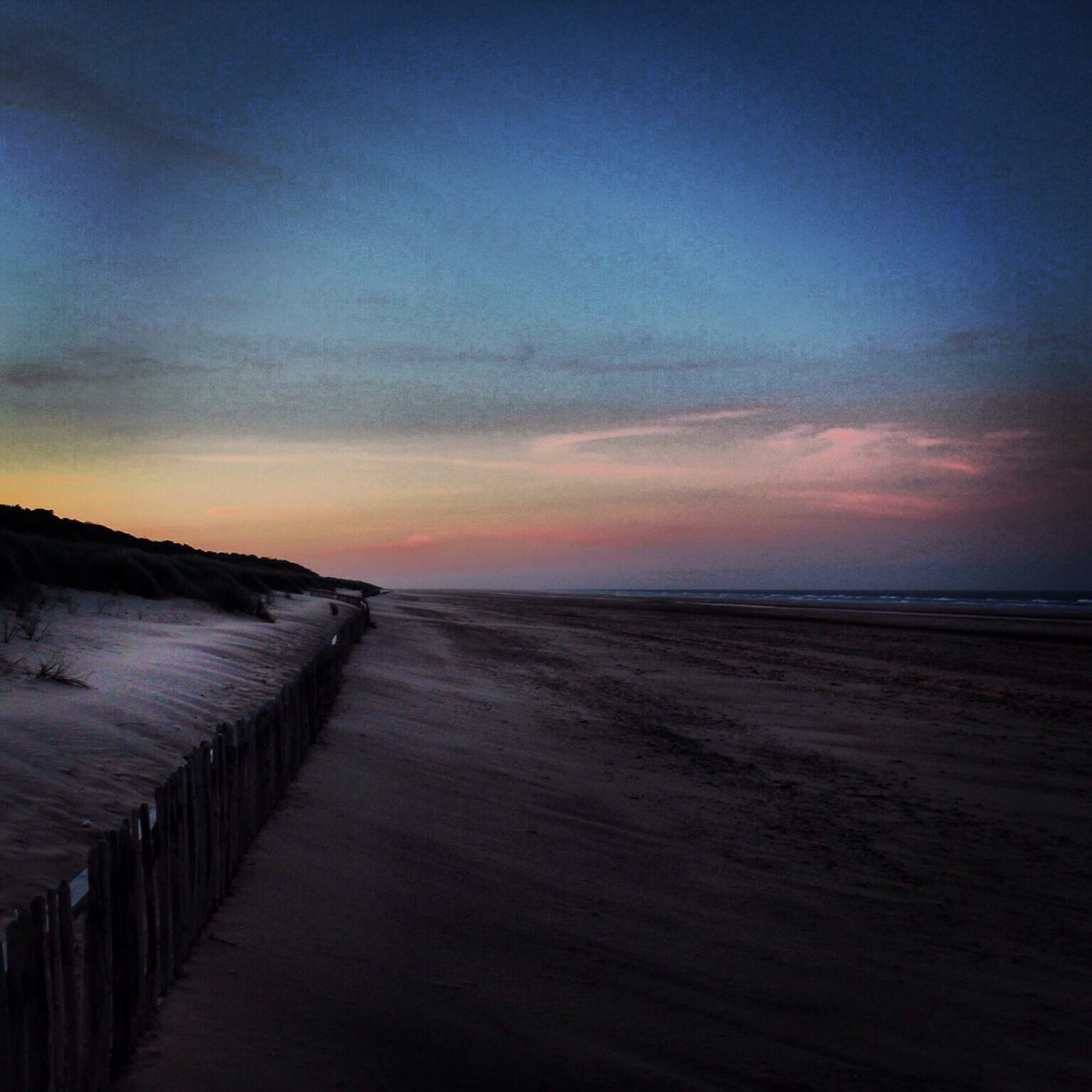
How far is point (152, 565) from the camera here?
1920 cm

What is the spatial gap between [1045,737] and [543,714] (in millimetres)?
5693

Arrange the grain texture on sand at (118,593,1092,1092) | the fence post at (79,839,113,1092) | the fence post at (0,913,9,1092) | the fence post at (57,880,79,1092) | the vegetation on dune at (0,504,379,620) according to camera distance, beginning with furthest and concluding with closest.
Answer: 1. the vegetation on dune at (0,504,379,620)
2. the grain texture on sand at (118,593,1092,1092)
3. the fence post at (79,839,113,1092)
4. the fence post at (57,880,79,1092)
5. the fence post at (0,913,9,1092)

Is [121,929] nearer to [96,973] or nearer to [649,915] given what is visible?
[96,973]

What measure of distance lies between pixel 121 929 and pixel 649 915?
277 cm

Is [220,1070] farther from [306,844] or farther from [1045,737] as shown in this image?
[1045,737]

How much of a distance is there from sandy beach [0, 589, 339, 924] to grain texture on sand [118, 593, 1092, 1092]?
87 centimetres

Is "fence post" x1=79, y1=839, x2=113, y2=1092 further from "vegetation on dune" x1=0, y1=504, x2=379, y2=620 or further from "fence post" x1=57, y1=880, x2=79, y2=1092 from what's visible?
"vegetation on dune" x1=0, y1=504, x2=379, y2=620

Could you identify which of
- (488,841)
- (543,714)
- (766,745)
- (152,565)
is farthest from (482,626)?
(488,841)

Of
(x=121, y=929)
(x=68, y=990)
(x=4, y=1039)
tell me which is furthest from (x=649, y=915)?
(x=4, y=1039)

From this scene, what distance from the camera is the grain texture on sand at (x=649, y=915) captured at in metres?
3.40

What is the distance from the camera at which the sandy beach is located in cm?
450

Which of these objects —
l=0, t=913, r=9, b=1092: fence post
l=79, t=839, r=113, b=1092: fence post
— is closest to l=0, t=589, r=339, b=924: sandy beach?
l=79, t=839, r=113, b=1092: fence post

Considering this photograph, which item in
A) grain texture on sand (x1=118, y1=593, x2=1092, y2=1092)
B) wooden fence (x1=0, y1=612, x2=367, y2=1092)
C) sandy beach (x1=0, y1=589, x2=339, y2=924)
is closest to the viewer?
wooden fence (x1=0, y1=612, x2=367, y2=1092)

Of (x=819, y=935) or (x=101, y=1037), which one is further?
(x=819, y=935)
